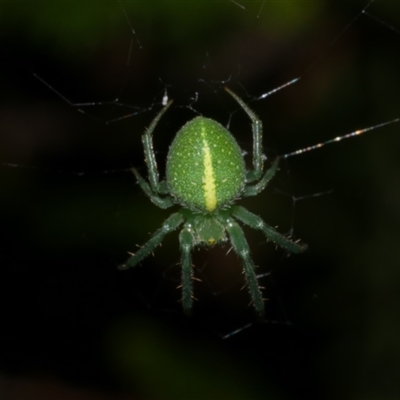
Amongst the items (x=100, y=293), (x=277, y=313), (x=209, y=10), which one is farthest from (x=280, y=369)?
(x=209, y=10)

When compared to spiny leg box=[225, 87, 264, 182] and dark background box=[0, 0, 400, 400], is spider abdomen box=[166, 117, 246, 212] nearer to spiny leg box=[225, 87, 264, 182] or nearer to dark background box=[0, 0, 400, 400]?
spiny leg box=[225, 87, 264, 182]

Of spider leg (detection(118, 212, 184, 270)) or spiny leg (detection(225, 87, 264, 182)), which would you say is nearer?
spiny leg (detection(225, 87, 264, 182))

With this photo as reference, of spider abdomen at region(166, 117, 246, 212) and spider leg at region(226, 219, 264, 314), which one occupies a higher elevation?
spider abdomen at region(166, 117, 246, 212)

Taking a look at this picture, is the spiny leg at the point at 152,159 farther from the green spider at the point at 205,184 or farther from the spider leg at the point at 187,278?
the spider leg at the point at 187,278

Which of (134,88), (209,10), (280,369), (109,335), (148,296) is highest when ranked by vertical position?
(209,10)

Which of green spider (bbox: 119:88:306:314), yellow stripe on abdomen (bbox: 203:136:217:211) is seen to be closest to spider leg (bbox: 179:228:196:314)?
green spider (bbox: 119:88:306:314)

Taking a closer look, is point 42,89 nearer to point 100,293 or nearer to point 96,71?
point 96,71

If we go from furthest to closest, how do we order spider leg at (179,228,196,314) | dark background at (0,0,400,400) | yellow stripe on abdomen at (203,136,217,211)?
dark background at (0,0,400,400) → spider leg at (179,228,196,314) → yellow stripe on abdomen at (203,136,217,211)
